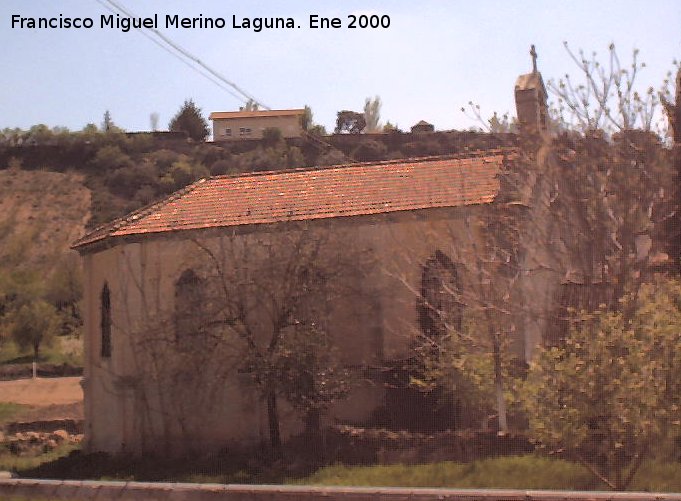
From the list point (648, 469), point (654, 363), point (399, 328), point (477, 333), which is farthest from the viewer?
point (399, 328)

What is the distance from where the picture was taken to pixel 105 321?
25.5 meters

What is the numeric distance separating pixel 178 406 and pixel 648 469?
13.8 m

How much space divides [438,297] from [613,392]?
35.5 feet

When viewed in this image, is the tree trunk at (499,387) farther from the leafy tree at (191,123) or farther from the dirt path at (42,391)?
the leafy tree at (191,123)

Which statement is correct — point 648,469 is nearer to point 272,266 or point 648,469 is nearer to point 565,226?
point 565,226

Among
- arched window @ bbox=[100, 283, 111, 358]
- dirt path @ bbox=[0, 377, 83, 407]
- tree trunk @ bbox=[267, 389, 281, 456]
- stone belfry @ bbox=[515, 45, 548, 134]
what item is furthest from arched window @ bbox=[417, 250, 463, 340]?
dirt path @ bbox=[0, 377, 83, 407]

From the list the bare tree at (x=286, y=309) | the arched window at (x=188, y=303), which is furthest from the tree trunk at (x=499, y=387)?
the arched window at (x=188, y=303)

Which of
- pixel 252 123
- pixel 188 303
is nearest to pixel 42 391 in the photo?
pixel 188 303

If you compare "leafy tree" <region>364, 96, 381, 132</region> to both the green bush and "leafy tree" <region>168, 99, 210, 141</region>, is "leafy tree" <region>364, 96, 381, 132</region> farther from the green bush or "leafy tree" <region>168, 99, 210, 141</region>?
the green bush

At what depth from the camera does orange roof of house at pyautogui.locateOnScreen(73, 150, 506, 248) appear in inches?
894

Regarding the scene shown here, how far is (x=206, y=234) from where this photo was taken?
22844mm

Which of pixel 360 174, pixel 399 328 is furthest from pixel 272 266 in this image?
pixel 360 174

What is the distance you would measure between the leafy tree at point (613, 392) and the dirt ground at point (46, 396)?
25012mm

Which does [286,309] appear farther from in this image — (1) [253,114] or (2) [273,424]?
(1) [253,114]
